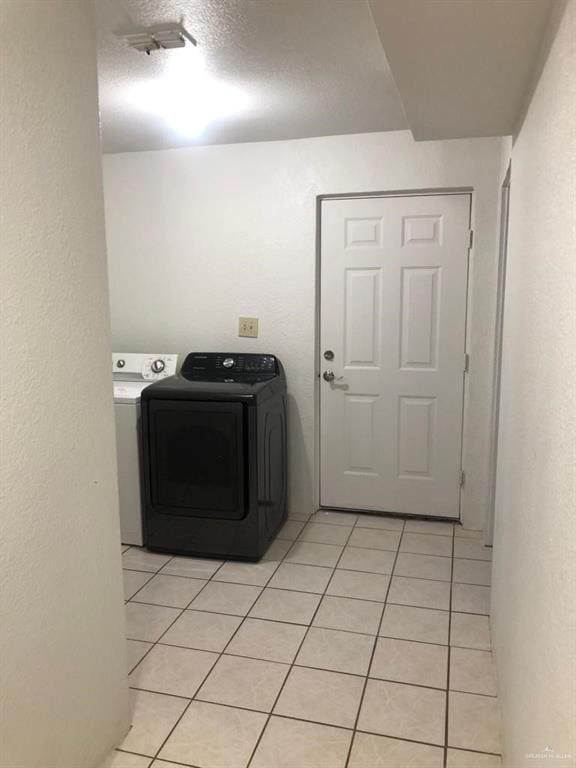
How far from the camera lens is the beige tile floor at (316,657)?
185 cm

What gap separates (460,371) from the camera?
345cm

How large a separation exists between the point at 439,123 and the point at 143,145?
206 centimetres

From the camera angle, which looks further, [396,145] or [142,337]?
[142,337]

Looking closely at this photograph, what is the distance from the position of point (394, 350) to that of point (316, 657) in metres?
1.84

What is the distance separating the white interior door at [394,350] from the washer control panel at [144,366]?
942mm

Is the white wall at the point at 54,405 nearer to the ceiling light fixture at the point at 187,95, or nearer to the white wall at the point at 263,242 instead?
the ceiling light fixture at the point at 187,95

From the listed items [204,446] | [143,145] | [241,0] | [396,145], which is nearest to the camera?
[241,0]

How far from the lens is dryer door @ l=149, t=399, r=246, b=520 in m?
3.05

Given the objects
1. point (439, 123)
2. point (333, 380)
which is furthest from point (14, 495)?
Result: point (333, 380)

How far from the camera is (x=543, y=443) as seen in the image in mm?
1214

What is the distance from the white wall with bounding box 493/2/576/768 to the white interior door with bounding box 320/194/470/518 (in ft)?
4.82

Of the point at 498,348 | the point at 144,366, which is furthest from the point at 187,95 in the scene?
the point at 498,348

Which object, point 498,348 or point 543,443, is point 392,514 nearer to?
point 498,348

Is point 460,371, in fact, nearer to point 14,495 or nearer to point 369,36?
point 369,36
